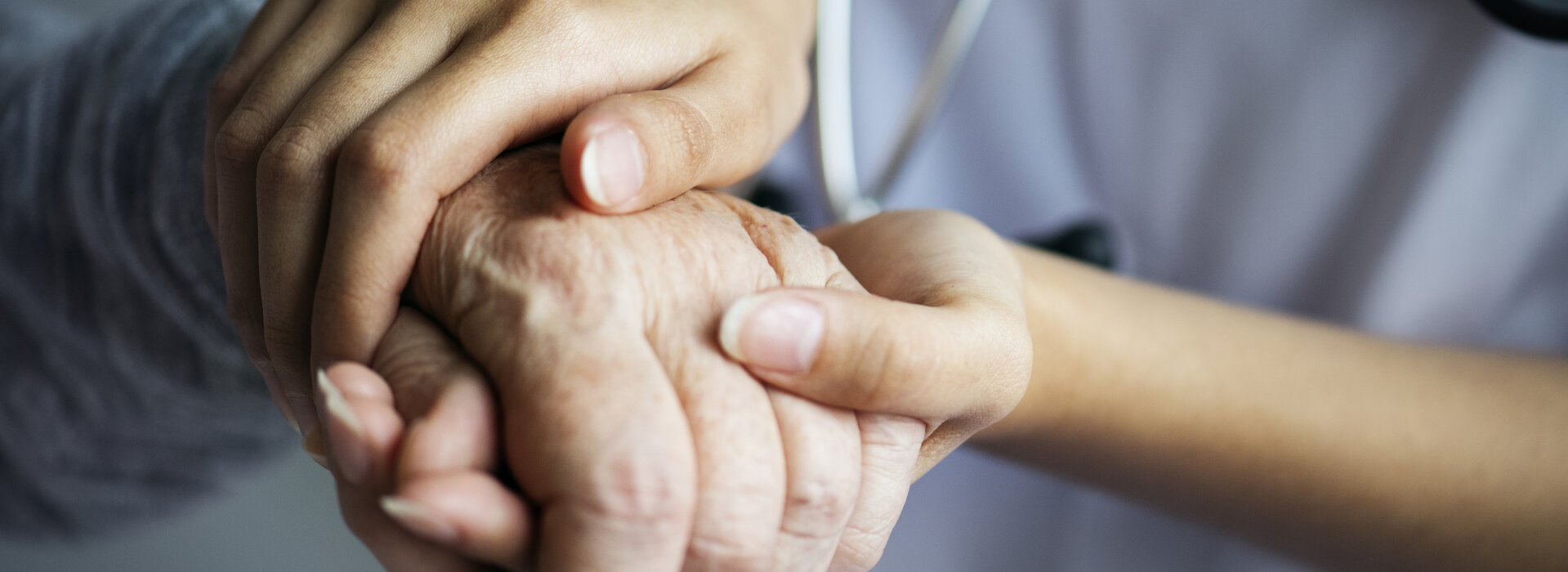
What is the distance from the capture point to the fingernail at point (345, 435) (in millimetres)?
257

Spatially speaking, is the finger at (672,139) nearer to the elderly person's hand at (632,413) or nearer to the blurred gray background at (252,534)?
the elderly person's hand at (632,413)

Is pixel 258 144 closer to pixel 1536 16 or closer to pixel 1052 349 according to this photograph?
pixel 1052 349

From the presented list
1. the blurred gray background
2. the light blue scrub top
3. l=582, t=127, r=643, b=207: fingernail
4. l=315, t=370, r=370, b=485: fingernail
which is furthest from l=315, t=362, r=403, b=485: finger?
the blurred gray background

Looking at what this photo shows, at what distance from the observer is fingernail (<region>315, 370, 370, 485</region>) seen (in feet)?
0.84

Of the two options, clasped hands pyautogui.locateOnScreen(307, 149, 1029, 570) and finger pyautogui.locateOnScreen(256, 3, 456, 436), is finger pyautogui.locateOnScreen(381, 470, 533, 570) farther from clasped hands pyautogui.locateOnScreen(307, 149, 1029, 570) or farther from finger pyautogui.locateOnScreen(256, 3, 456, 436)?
finger pyautogui.locateOnScreen(256, 3, 456, 436)

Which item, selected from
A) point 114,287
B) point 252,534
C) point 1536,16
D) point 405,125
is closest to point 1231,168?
point 1536,16

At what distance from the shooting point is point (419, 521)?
0.79 feet

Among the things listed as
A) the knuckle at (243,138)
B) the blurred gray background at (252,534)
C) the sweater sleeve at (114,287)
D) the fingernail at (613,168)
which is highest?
the fingernail at (613,168)

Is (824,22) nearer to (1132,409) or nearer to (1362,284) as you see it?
(1132,409)

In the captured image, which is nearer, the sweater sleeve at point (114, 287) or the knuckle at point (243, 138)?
the knuckle at point (243, 138)

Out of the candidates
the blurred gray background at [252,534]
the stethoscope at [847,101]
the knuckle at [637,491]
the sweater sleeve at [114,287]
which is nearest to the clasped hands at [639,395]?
the knuckle at [637,491]

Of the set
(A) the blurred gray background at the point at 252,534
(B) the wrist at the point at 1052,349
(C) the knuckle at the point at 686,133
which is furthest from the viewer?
(A) the blurred gray background at the point at 252,534

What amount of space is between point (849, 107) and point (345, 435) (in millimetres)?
428

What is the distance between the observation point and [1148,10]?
0.72 metres
